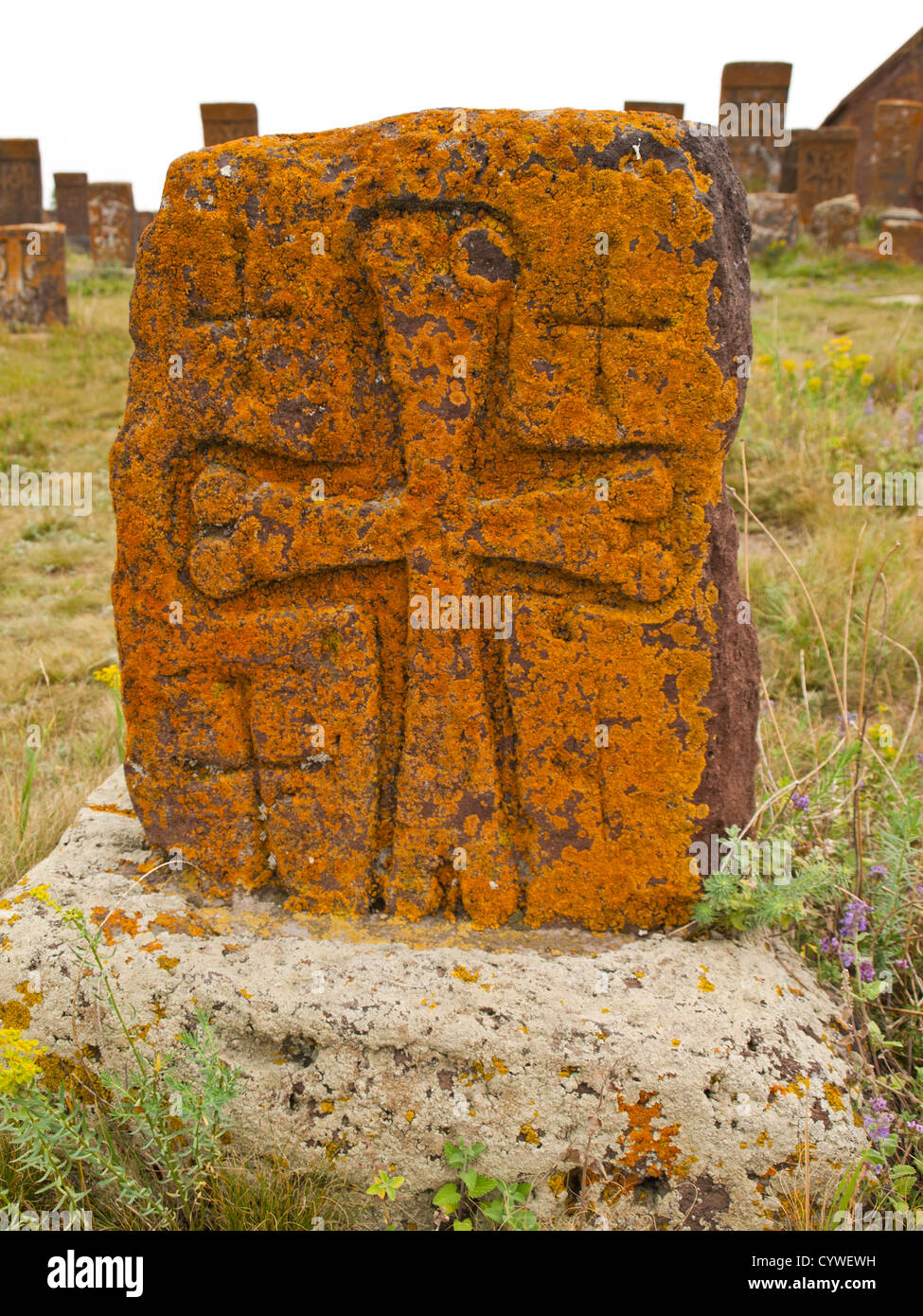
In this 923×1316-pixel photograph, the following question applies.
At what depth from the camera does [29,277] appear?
980cm

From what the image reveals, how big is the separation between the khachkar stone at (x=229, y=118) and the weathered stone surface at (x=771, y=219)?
244 inches

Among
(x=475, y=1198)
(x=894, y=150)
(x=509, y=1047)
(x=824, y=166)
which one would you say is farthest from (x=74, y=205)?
(x=475, y=1198)

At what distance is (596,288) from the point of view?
7.09ft

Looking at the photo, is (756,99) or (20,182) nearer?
(756,99)

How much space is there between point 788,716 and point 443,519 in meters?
2.02

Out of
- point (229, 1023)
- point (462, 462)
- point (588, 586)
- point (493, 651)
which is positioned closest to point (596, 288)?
point (462, 462)

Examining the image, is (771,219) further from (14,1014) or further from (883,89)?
(14,1014)

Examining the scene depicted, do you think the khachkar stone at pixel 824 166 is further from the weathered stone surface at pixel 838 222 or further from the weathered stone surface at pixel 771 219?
the weathered stone surface at pixel 771 219

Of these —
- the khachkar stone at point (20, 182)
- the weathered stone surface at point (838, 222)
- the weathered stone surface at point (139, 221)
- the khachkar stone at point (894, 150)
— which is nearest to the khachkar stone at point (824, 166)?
the weathered stone surface at point (838, 222)

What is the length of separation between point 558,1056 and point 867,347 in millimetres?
7332

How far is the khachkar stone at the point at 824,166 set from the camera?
44.5ft

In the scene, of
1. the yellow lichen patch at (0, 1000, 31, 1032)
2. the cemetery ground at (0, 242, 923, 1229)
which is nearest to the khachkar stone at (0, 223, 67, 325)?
the cemetery ground at (0, 242, 923, 1229)

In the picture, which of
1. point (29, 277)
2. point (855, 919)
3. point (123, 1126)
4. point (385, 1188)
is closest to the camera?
point (385, 1188)

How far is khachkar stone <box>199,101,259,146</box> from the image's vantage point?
12.4 meters
